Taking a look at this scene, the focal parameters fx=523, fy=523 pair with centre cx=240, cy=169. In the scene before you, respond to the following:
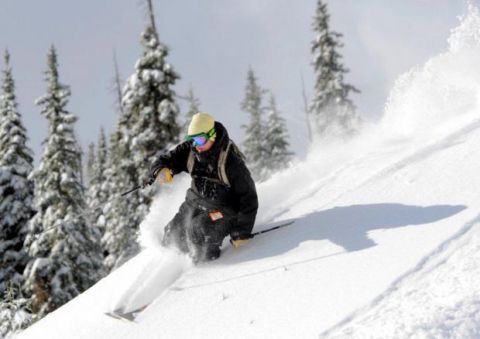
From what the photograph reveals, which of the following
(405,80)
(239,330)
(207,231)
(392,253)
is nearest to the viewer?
(239,330)

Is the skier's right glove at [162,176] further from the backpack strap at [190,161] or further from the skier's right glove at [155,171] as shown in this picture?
the backpack strap at [190,161]

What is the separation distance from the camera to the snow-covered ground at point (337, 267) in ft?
11.9

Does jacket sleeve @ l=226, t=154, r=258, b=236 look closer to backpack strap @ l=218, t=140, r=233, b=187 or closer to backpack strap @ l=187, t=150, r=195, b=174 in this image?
backpack strap @ l=218, t=140, r=233, b=187

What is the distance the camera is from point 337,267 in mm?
4512

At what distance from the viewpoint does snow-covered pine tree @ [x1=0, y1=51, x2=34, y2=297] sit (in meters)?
21.2

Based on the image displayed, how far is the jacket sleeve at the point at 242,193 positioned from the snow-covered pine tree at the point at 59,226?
15.8m

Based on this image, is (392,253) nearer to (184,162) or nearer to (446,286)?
(446,286)

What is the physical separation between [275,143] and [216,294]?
112 ft

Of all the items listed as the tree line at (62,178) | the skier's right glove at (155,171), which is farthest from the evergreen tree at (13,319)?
the tree line at (62,178)

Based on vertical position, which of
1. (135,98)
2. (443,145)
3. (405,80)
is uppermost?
(135,98)

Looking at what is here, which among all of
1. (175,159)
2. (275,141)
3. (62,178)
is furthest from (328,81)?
(175,159)

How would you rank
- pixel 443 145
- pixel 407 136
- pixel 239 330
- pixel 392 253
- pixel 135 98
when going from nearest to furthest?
pixel 239 330
pixel 392 253
pixel 443 145
pixel 407 136
pixel 135 98

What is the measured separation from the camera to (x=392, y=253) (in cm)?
445

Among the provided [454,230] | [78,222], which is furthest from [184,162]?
[78,222]
